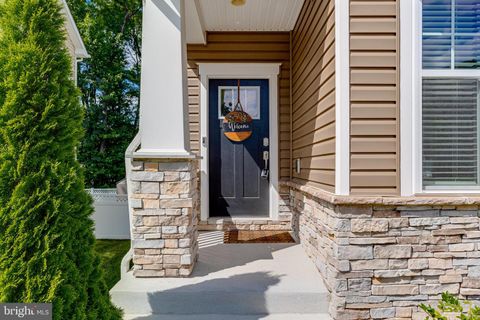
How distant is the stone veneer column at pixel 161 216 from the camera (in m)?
2.53

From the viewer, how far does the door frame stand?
4.20 m

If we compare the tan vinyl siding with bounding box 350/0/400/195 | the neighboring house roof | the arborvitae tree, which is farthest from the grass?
the neighboring house roof

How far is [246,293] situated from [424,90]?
6.64 feet

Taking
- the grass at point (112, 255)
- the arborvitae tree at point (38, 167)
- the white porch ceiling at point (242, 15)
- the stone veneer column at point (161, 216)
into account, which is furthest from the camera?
Answer: the white porch ceiling at point (242, 15)

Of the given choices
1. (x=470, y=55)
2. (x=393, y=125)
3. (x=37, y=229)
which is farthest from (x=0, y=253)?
(x=470, y=55)

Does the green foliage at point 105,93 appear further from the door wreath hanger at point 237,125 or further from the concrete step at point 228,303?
the concrete step at point 228,303

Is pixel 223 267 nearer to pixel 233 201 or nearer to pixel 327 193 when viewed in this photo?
pixel 327 193

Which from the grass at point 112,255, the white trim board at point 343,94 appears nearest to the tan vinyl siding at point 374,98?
the white trim board at point 343,94

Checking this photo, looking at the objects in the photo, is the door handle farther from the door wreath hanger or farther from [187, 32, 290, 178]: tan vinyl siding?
the door wreath hanger

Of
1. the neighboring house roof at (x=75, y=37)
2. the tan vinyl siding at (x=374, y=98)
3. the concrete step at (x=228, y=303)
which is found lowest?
the concrete step at (x=228, y=303)

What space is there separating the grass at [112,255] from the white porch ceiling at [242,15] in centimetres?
280

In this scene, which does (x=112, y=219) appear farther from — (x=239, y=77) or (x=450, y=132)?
(x=450, y=132)

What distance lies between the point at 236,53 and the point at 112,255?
3.19m

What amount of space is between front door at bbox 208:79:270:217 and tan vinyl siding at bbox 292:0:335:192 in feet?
1.84
